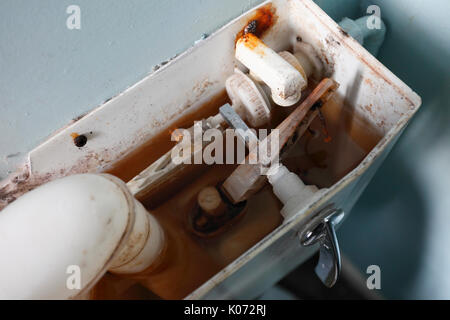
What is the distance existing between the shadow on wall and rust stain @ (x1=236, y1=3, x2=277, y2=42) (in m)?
0.15

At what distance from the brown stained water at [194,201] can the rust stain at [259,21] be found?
109 mm

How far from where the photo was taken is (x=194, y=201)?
0.60m

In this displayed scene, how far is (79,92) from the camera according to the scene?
1.34 feet

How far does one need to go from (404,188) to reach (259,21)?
38cm

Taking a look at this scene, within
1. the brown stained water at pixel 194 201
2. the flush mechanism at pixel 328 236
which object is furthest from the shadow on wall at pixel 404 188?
the flush mechanism at pixel 328 236

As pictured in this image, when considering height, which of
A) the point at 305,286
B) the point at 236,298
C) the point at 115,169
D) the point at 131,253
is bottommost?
A: the point at 305,286

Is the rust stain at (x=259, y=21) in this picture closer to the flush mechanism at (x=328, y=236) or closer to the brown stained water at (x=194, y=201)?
the brown stained water at (x=194, y=201)

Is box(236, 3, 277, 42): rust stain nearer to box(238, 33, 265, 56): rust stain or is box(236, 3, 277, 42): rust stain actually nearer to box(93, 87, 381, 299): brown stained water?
box(238, 33, 265, 56): rust stain

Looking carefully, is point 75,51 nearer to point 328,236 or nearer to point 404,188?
point 328,236

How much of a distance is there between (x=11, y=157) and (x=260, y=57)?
11.8 inches

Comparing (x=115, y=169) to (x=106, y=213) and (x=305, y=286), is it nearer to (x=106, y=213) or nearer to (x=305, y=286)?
(x=106, y=213)

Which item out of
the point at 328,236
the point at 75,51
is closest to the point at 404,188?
the point at 328,236
